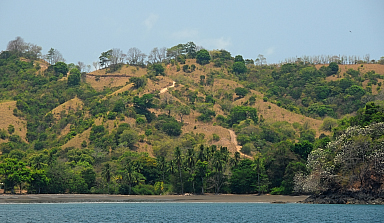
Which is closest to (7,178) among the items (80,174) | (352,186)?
(80,174)

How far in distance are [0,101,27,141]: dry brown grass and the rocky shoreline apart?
381 ft

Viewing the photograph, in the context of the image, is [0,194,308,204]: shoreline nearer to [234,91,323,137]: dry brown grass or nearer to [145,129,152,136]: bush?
[145,129,152,136]: bush

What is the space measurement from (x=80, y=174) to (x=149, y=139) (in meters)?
47.7

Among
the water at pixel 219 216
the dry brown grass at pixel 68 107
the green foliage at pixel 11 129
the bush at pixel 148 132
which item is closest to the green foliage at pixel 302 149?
the water at pixel 219 216

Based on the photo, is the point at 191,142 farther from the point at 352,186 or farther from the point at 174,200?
the point at 352,186

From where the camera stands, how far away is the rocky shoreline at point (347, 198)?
262 ft

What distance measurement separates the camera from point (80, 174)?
117m

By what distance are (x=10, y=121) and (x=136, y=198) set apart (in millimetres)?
85609

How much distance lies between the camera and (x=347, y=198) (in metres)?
83.6

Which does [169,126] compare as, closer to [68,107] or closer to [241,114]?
[241,114]

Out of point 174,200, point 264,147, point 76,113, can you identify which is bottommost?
point 174,200

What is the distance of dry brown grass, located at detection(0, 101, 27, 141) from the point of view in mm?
170000

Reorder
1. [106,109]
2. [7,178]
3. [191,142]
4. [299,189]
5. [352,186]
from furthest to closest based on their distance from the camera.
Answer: [106,109] → [191,142] → [7,178] → [299,189] → [352,186]

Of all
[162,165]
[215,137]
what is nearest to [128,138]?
[215,137]
